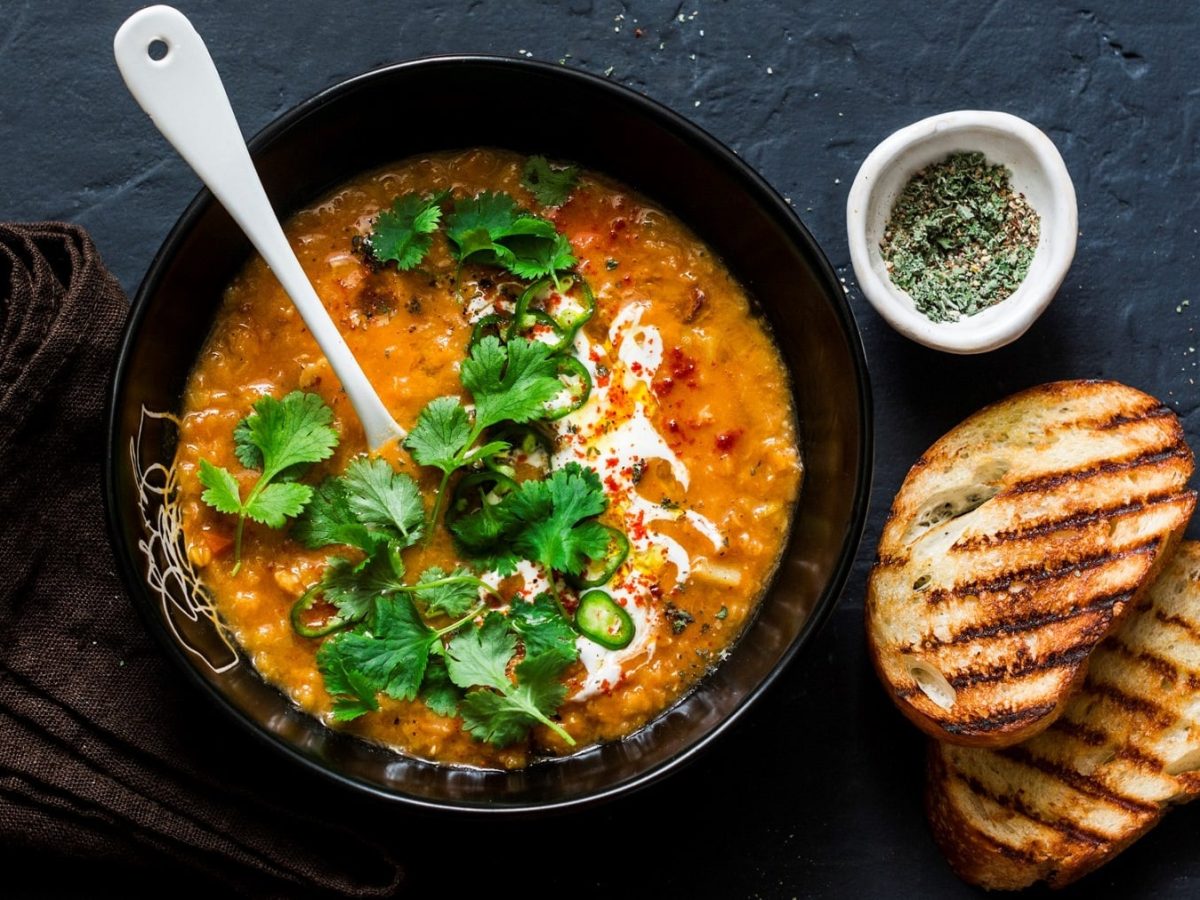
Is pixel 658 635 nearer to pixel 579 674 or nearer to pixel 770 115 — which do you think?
pixel 579 674

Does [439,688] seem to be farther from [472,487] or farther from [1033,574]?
[1033,574]

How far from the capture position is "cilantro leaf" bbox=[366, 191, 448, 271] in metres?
3.53

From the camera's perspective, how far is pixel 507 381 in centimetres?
343

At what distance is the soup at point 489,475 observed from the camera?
3400mm

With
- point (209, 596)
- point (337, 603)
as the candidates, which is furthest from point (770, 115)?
point (209, 596)

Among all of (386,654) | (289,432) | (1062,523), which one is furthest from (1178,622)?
(289,432)

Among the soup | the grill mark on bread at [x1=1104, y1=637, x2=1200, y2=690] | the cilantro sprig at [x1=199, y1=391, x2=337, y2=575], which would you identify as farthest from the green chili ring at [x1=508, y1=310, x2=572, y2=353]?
the grill mark on bread at [x1=1104, y1=637, x2=1200, y2=690]

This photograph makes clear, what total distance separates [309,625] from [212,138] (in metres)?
1.34

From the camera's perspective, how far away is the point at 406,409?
351cm

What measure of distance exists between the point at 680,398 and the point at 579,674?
0.84 metres

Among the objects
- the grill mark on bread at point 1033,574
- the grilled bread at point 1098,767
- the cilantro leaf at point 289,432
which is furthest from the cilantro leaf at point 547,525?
the grilled bread at point 1098,767

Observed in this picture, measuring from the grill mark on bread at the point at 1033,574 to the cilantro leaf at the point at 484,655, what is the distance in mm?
1228

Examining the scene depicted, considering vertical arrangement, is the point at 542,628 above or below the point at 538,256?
below

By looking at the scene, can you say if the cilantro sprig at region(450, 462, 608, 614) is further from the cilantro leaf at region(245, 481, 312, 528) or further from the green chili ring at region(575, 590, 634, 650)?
the cilantro leaf at region(245, 481, 312, 528)
